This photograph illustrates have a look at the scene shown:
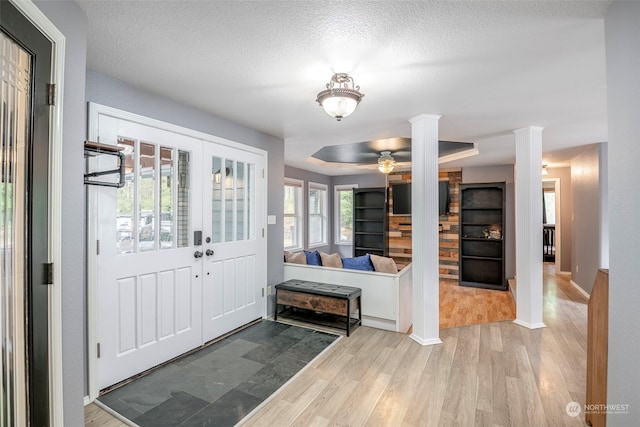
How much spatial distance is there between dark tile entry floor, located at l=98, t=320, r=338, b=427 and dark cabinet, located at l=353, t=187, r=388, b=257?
4119 mm

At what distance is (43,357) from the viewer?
1.38 m

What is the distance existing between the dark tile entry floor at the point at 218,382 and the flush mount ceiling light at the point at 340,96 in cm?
214

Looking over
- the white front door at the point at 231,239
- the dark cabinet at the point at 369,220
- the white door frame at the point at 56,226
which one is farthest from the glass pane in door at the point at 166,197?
the dark cabinet at the point at 369,220

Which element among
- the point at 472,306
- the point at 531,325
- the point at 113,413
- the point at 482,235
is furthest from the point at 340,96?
the point at 482,235

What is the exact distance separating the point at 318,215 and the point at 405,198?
2101 mm

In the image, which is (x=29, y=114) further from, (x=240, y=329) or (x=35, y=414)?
(x=240, y=329)

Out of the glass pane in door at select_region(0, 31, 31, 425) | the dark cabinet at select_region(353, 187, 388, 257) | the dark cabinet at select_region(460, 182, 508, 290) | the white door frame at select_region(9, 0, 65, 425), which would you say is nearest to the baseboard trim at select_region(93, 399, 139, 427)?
the white door frame at select_region(9, 0, 65, 425)

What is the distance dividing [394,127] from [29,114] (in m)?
3.15

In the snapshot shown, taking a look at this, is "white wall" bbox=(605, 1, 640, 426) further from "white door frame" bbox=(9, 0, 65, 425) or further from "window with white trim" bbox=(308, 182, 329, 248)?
"window with white trim" bbox=(308, 182, 329, 248)

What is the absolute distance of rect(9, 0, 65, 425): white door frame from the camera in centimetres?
141

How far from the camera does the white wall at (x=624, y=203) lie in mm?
1329

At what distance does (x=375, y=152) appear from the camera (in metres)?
5.63

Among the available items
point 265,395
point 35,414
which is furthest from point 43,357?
point 265,395

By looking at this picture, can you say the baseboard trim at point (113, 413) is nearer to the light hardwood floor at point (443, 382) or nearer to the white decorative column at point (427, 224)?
the light hardwood floor at point (443, 382)
